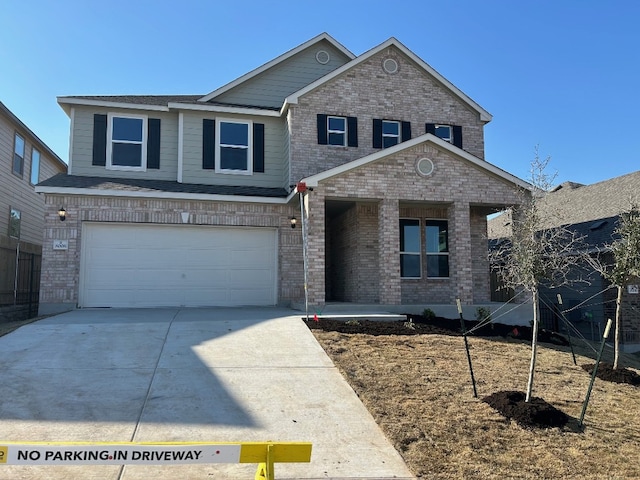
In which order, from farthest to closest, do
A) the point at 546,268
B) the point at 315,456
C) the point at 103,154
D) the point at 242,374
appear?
the point at 103,154 → the point at 242,374 → the point at 546,268 → the point at 315,456

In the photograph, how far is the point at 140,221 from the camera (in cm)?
1348

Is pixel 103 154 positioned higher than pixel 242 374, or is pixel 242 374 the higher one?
pixel 103 154

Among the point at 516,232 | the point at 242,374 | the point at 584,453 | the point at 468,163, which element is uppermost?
the point at 468,163

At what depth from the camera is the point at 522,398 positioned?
6312 mm

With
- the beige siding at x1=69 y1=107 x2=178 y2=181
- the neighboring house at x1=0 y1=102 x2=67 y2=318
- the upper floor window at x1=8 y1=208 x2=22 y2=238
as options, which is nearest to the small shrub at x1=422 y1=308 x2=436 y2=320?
the beige siding at x1=69 y1=107 x2=178 y2=181

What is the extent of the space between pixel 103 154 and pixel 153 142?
1.44 metres

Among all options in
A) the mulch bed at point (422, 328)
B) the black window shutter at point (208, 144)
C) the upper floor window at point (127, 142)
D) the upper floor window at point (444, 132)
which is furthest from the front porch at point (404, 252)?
the upper floor window at point (127, 142)

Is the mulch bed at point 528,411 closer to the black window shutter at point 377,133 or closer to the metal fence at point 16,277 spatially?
the black window shutter at point 377,133

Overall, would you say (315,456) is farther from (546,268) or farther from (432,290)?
(432,290)

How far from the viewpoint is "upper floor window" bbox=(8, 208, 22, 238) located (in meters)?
17.3

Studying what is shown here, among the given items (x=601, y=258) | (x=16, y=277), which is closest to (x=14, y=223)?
(x=16, y=277)

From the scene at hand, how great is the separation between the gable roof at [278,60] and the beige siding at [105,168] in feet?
5.34

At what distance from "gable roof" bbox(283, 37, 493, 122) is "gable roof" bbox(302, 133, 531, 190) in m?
3.53

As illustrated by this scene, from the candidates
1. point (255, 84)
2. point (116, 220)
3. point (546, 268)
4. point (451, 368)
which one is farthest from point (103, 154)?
point (546, 268)
